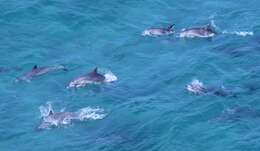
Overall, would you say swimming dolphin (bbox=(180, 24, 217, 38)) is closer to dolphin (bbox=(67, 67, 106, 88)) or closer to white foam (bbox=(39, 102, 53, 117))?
dolphin (bbox=(67, 67, 106, 88))

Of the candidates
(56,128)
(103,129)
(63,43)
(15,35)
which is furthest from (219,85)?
(15,35)

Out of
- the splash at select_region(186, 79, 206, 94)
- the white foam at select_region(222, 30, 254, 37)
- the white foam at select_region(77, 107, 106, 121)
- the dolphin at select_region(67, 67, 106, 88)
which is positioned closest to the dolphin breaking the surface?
the dolphin at select_region(67, 67, 106, 88)

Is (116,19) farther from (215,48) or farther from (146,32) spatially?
(215,48)

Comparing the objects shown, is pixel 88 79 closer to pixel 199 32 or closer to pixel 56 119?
pixel 56 119

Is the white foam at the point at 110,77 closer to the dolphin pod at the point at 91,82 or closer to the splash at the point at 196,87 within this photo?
the dolphin pod at the point at 91,82

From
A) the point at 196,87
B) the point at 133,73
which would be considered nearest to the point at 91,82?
the point at 133,73

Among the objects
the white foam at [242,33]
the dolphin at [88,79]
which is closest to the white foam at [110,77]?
the dolphin at [88,79]
